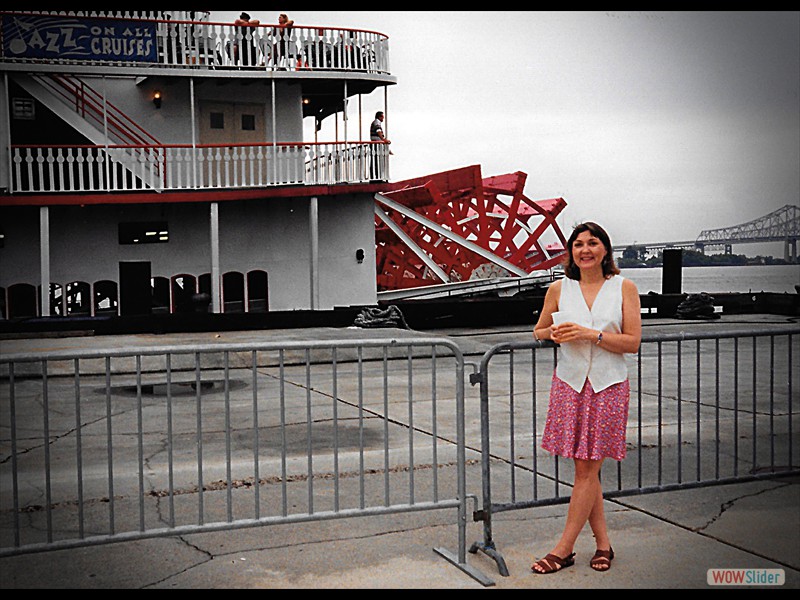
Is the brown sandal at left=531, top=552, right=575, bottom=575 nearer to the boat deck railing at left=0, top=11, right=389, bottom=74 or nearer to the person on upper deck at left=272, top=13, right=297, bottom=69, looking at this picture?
the boat deck railing at left=0, top=11, right=389, bottom=74

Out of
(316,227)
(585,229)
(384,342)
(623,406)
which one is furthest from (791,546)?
(316,227)

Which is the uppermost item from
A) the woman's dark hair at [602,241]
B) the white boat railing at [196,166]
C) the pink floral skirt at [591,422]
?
the white boat railing at [196,166]

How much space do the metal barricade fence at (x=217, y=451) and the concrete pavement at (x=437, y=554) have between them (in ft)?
0.49

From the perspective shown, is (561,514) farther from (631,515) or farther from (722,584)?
(722,584)

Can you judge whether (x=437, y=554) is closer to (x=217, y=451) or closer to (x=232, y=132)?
(x=217, y=451)

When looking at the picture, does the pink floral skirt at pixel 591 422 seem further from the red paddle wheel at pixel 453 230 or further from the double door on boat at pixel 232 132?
the red paddle wheel at pixel 453 230

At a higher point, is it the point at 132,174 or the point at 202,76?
the point at 202,76

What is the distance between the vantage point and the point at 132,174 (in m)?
20.4

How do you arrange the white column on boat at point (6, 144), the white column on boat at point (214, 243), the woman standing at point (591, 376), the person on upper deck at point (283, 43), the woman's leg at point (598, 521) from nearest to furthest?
the woman standing at point (591, 376) → the woman's leg at point (598, 521) → the white column on boat at point (6, 144) → the white column on boat at point (214, 243) → the person on upper deck at point (283, 43)

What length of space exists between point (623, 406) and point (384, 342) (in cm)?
121

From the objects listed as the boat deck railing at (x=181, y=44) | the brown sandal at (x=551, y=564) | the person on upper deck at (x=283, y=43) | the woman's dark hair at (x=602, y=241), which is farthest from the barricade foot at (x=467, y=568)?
the person on upper deck at (x=283, y=43)

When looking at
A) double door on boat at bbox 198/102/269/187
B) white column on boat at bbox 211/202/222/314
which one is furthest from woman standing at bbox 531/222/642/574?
double door on boat at bbox 198/102/269/187

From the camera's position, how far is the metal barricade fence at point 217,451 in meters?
4.57

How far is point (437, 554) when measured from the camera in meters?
4.68
